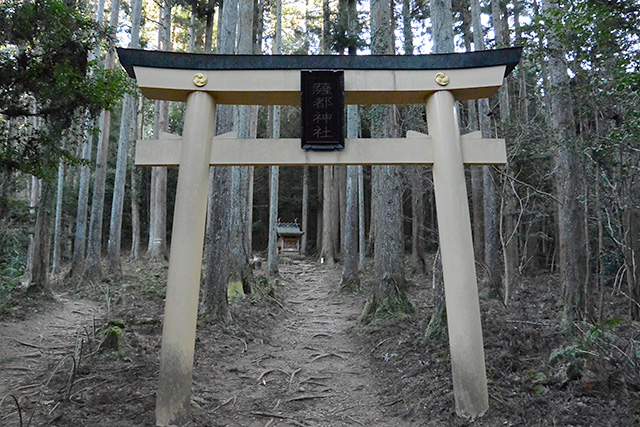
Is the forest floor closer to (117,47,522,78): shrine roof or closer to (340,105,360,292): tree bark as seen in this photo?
(340,105,360,292): tree bark

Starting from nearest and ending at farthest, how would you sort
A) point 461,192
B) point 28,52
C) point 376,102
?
point 461,192 < point 376,102 < point 28,52

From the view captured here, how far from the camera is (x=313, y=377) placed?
5445 millimetres

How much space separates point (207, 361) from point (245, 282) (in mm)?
3574

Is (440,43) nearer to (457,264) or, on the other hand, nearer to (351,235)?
(457,264)

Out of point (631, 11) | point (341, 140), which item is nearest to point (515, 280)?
point (631, 11)

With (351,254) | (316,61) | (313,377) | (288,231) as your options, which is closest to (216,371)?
(313,377)

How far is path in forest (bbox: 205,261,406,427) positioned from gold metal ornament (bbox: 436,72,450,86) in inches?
130

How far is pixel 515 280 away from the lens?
11.7m

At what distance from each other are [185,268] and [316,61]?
2.38 m

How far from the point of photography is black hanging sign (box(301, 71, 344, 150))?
161 inches

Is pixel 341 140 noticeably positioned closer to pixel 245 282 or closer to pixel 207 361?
pixel 207 361

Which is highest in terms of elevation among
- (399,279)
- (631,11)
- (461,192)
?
(631,11)

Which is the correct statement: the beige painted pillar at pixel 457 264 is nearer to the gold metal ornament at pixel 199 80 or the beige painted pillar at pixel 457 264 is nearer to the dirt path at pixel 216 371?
the dirt path at pixel 216 371

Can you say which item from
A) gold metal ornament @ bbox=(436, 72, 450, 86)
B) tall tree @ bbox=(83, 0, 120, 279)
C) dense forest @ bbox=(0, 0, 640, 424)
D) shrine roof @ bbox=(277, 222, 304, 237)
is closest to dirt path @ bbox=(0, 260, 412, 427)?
dense forest @ bbox=(0, 0, 640, 424)
